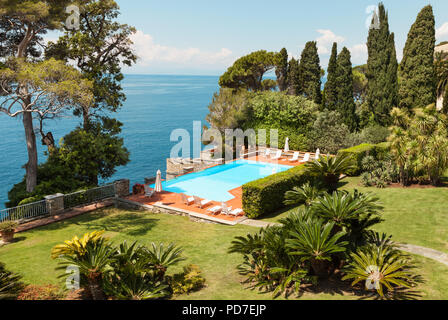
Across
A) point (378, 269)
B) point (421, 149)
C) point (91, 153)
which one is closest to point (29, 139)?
point (91, 153)

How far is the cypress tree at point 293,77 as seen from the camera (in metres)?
41.5

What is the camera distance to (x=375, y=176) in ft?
72.9

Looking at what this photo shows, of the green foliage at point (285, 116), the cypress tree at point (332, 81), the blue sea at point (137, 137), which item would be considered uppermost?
the cypress tree at point (332, 81)

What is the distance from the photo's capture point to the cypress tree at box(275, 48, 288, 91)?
4291 cm

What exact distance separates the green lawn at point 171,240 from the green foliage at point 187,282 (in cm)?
30

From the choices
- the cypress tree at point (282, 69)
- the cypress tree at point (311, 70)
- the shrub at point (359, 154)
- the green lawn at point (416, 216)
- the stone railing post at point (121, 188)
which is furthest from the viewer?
the cypress tree at point (282, 69)

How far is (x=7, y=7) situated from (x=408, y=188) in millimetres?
25396

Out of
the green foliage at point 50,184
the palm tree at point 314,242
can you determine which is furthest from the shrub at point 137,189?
the palm tree at point 314,242

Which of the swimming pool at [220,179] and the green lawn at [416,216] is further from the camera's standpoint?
the swimming pool at [220,179]

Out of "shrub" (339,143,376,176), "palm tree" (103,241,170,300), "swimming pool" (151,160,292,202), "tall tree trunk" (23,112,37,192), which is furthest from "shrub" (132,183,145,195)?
"shrub" (339,143,376,176)

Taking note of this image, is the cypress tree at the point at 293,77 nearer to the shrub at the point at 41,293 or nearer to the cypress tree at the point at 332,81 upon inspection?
the cypress tree at the point at 332,81

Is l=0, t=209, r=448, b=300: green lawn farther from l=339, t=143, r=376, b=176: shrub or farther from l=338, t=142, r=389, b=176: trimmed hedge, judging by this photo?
l=338, t=142, r=389, b=176: trimmed hedge

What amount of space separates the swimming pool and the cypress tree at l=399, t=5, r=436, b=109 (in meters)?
15.1

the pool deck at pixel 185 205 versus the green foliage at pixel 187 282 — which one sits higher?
the green foliage at pixel 187 282
